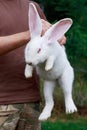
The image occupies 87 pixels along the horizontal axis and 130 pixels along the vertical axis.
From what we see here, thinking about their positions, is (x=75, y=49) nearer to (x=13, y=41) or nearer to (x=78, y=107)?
(x=78, y=107)

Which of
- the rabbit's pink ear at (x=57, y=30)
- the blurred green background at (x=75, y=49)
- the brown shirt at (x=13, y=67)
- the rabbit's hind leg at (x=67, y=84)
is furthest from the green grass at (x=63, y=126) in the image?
the rabbit's pink ear at (x=57, y=30)

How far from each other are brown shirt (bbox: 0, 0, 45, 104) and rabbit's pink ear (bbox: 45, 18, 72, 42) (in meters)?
0.34

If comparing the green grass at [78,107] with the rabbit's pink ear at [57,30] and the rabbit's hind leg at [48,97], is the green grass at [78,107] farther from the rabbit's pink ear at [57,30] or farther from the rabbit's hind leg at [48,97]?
the rabbit's pink ear at [57,30]

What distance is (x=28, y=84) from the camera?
294 centimetres

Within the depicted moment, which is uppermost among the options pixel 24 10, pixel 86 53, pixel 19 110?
pixel 24 10

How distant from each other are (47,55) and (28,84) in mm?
397

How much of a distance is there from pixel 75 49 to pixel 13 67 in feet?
13.0

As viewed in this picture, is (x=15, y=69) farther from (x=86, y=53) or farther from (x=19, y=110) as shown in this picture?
(x=86, y=53)

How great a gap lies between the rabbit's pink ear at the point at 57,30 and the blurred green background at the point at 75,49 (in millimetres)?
3965

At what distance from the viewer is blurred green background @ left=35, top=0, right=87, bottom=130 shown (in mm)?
6754

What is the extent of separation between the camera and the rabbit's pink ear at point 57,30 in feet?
8.47

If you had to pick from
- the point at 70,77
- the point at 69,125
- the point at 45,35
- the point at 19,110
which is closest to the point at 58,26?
the point at 45,35

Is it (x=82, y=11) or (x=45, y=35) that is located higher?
(x=45, y=35)

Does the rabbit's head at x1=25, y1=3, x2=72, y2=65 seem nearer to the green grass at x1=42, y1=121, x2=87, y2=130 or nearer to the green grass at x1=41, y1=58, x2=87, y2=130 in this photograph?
the green grass at x1=42, y1=121, x2=87, y2=130
